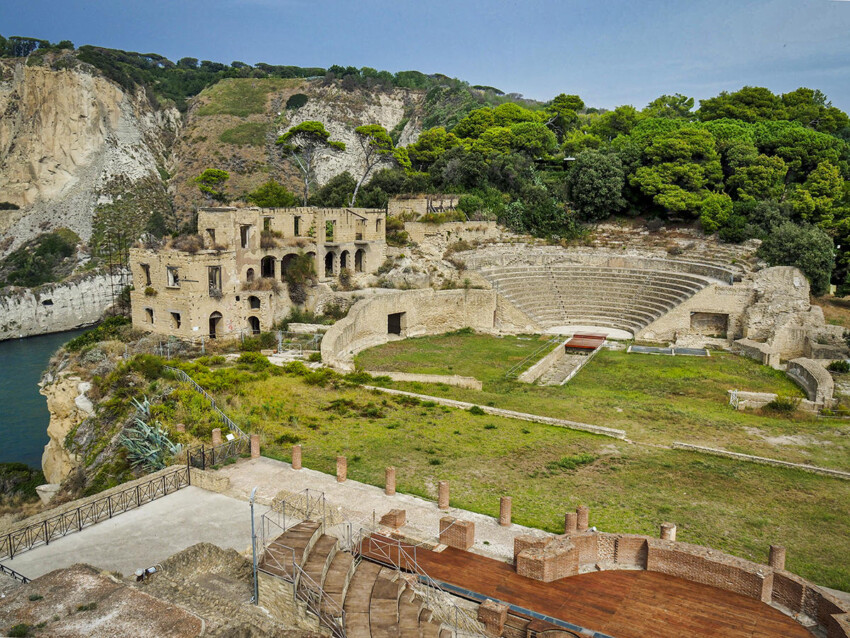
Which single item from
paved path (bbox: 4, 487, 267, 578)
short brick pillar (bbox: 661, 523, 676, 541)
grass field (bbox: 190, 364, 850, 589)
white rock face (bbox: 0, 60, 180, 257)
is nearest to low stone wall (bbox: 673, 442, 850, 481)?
grass field (bbox: 190, 364, 850, 589)

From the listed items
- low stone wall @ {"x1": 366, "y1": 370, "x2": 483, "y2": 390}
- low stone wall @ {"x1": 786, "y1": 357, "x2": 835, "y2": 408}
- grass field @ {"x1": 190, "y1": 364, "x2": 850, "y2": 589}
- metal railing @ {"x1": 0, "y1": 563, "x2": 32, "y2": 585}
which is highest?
low stone wall @ {"x1": 786, "y1": 357, "x2": 835, "y2": 408}

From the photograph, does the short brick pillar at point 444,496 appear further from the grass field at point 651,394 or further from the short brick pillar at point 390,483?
the grass field at point 651,394

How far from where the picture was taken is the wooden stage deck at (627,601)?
9.26 metres

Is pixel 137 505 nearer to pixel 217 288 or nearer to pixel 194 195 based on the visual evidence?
pixel 217 288

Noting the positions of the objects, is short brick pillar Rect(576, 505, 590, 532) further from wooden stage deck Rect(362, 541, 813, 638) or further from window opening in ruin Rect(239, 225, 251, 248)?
window opening in ruin Rect(239, 225, 251, 248)

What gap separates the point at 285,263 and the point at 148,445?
19.2m

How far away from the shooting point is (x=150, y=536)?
12.2 m

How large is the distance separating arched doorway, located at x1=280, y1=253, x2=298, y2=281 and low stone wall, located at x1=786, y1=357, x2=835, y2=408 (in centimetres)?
2413

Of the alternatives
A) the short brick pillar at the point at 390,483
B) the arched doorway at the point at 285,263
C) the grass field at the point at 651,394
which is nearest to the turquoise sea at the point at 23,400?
the arched doorway at the point at 285,263

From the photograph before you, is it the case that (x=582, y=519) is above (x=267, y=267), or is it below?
below

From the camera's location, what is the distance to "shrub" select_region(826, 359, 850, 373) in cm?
2698

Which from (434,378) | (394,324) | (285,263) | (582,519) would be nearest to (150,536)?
(582,519)

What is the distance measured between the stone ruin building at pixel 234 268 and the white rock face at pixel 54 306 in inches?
1254

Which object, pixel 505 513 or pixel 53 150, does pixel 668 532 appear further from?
pixel 53 150
